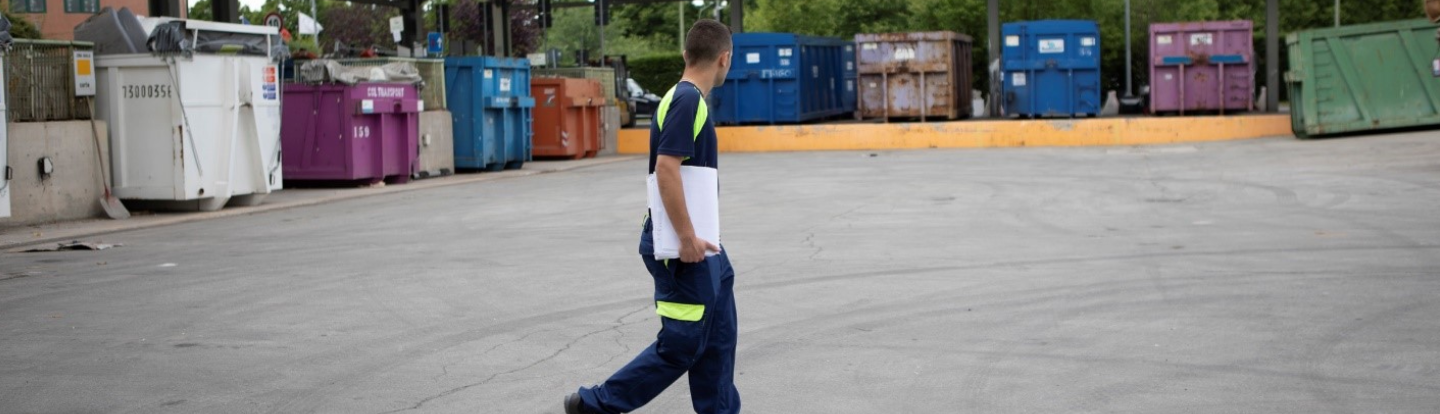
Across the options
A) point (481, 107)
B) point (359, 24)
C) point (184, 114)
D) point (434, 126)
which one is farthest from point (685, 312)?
point (359, 24)

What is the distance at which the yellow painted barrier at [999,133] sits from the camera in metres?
28.0

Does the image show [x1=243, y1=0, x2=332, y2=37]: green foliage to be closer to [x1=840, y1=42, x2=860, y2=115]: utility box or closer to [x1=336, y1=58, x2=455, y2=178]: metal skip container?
[x1=840, y1=42, x2=860, y2=115]: utility box

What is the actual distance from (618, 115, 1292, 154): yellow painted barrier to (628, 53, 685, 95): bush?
2607 cm

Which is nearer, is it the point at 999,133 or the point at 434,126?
the point at 434,126

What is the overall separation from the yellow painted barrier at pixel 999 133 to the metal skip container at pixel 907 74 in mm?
830

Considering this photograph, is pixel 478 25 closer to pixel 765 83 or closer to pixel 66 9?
pixel 66 9

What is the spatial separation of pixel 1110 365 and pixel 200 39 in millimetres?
11547

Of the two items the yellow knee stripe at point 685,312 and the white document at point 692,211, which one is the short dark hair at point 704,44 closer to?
the white document at point 692,211

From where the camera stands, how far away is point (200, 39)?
51.8 feet

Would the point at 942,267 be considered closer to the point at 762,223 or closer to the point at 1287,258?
the point at 1287,258

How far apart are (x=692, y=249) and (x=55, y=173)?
39.1 feet

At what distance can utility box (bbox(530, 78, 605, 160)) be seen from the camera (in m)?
26.4

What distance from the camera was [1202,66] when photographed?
1166 inches

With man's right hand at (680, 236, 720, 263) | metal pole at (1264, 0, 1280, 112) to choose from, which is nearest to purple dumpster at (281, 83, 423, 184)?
man's right hand at (680, 236, 720, 263)
